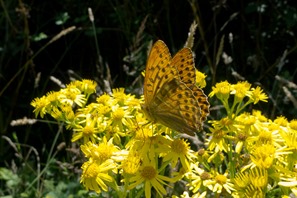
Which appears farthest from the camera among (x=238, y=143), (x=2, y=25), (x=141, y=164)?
(x=2, y=25)

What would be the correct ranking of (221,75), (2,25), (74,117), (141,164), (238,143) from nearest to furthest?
(141,164) → (238,143) → (74,117) → (221,75) → (2,25)

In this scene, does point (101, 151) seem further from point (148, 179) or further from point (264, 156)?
point (264, 156)

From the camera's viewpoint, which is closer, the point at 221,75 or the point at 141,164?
the point at 141,164

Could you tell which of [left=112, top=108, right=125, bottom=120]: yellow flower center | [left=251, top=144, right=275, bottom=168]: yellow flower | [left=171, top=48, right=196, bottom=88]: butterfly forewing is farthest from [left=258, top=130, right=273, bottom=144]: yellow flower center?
[left=112, top=108, right=125, bottom=120]: yellow flower center

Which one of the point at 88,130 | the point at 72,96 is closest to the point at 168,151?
the point at 88,130

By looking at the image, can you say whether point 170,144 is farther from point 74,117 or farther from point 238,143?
point 74,117

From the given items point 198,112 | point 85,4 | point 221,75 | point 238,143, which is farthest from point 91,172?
point 85,4

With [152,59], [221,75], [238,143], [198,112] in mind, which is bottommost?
[221,75]
